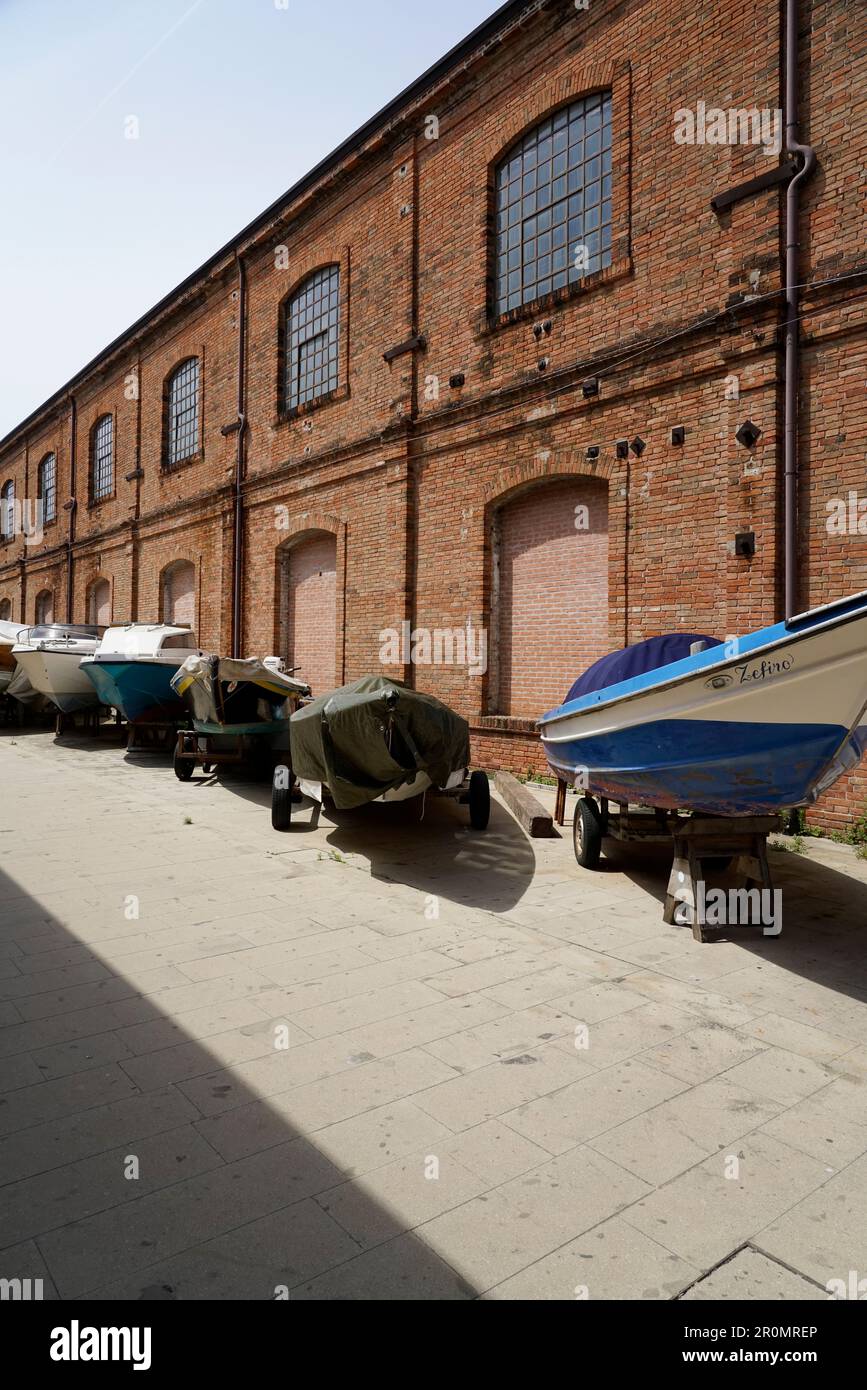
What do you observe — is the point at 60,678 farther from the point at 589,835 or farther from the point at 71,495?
the point at 71,495

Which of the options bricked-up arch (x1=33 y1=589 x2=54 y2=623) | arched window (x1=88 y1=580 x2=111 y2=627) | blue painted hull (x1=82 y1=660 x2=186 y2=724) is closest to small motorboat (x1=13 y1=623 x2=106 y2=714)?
blue painted hull (x1=82 y1=660 x2=186 y2=724)

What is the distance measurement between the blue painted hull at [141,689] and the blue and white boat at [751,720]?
29.2 ft

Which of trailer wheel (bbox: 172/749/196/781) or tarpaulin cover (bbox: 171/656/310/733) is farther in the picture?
trailer wheel (bbox: 172/749/196/781)

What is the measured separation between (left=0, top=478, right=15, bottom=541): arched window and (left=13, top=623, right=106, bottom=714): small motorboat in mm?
18458

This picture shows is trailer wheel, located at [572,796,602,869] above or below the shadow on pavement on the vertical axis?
above

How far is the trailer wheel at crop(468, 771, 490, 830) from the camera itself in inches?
306

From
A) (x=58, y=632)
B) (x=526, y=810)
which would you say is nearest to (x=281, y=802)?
(x=526, y=810)

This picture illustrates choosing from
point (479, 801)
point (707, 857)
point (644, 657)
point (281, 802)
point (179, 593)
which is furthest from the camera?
point (179, 593)

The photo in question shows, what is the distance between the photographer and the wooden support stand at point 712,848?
5086 millimetres

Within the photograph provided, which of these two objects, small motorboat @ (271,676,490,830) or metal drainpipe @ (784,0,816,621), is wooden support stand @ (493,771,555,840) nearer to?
small motorboat @ (271,676,490,830)

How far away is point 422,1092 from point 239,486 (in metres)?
14.9

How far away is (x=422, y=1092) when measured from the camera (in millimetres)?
3002
